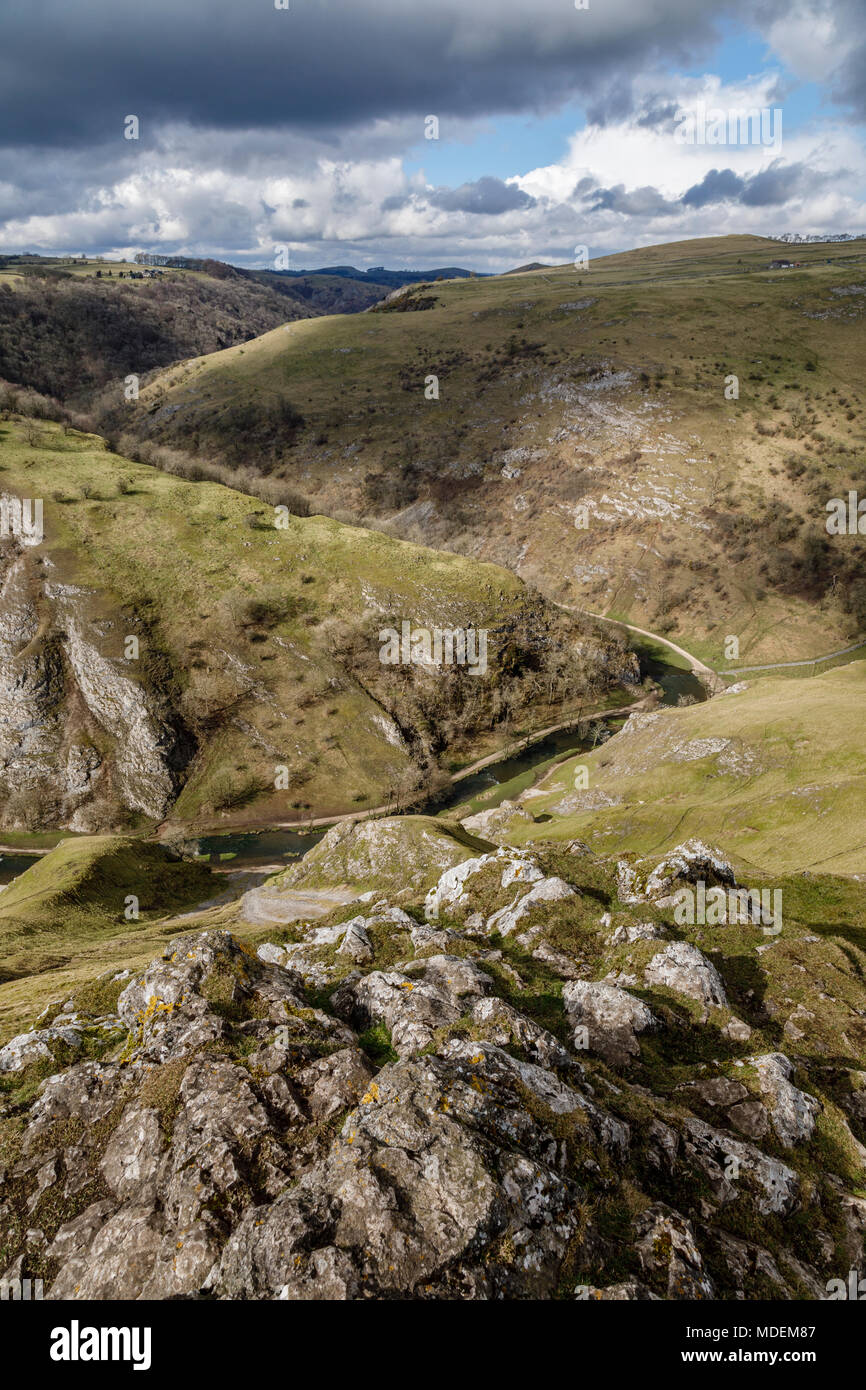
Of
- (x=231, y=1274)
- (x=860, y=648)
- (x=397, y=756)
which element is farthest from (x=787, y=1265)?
(x=860, y=648)

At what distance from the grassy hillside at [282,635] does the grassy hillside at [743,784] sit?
36.9 meters

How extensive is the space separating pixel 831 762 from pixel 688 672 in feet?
293

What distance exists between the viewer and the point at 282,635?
12344cm

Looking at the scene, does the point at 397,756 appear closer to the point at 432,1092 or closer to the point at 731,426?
the point at 432,1092

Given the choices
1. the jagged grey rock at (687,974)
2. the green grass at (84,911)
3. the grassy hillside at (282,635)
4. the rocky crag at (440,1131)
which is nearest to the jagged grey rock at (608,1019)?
the rocky crag at (440,1131)

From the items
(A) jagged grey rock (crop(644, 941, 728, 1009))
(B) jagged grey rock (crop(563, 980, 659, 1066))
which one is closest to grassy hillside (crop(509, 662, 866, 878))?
(A) jagged grey rock (crop(644, 941, 728, 1009))

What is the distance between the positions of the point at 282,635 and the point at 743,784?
3397 inches

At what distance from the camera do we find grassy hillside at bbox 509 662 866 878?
49.6 metres

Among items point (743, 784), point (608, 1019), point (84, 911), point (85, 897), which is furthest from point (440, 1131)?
point (85, 897)

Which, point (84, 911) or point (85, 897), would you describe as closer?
point (84, 911)

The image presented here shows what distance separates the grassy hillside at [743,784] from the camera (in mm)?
49562

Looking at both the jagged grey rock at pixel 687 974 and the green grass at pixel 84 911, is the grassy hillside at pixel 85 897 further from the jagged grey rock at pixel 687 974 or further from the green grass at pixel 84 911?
the jagged grey rock at pixel 687 974

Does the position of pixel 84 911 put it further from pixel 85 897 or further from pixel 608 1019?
pixel 608 1019

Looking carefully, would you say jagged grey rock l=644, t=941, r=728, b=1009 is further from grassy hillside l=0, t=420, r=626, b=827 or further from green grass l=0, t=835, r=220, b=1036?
grassy hillside l=0, t=420, r=626, b=827
